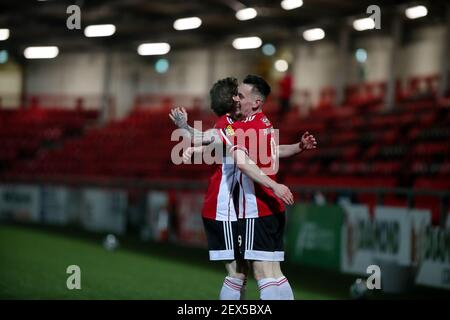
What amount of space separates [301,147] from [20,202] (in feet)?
61.7

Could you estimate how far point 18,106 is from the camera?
37.1 meters

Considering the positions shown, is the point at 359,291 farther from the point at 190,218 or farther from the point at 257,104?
the point at 190,218

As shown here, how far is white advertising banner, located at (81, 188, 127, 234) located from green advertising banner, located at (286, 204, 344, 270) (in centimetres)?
721

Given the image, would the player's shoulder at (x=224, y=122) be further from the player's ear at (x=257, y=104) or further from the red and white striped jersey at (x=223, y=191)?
the player's ear at (x=257, y=104)

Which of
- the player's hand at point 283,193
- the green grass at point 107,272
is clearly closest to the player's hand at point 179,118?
the player's hand at point 283,193

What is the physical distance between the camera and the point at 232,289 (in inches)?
247

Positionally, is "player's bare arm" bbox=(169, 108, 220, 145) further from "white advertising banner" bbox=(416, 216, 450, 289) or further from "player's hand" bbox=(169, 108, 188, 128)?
"white advertising banner" bbox=(416, 216, 450, 289)

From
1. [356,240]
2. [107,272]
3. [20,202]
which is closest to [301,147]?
[107,272]

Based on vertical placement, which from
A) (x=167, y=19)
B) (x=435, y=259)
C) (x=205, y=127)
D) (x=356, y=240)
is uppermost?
(x=167, y=19)

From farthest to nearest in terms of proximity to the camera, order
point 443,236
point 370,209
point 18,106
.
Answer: point 18,106 → point 370,209 → point 443,236

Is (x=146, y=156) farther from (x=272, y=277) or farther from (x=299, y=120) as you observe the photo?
(x=272, y=277)

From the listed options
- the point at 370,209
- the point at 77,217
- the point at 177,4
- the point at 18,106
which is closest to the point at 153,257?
the point at 370,209

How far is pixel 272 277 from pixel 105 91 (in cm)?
2805

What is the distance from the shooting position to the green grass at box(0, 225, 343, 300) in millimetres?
8805
